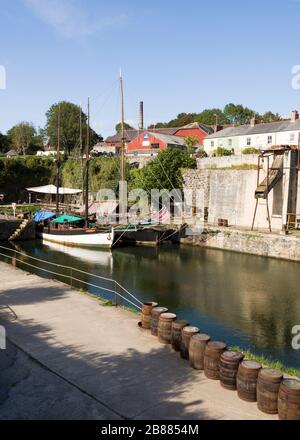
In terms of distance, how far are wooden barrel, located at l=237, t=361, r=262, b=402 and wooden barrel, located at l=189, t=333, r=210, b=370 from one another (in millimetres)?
1214

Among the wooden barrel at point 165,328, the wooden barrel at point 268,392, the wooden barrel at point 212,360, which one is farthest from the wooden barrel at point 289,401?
the wooden barrel at point 165,328

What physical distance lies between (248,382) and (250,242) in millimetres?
23712

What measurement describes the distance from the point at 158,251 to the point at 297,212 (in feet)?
34.9

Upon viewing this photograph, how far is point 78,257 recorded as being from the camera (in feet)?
102

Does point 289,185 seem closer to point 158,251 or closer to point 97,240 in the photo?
point 158,251

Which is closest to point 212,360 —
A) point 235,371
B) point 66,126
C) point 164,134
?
point 235,371

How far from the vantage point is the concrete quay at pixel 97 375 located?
7.69 meters

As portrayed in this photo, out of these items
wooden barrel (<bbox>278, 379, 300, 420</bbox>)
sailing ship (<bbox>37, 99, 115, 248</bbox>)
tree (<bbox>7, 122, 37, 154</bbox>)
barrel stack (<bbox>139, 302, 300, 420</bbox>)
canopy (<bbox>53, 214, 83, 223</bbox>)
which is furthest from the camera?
tree (<bbox>7, 122, 37, 154</bbox>)

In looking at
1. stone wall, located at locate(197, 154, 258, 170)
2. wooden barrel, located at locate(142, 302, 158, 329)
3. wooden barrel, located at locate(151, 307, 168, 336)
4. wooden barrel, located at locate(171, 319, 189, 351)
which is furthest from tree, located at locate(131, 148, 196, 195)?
wooden barrel, located at locate(171, 319, 189, 351)

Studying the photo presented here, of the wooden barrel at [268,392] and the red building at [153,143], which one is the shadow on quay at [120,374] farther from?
the red building at [153,143]

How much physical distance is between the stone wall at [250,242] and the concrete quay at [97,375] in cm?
1826

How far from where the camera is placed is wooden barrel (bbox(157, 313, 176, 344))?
10.6m

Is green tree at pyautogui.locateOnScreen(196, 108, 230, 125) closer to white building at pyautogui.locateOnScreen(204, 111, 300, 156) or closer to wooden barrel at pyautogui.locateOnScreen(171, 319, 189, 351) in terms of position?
white building at pyautogui.locateOnScreen(204, 111, 300, 156)
